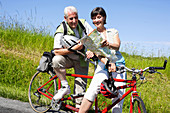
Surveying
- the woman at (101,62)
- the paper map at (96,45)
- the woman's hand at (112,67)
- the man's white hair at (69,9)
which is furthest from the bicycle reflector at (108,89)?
the man's white hair at (69,9)

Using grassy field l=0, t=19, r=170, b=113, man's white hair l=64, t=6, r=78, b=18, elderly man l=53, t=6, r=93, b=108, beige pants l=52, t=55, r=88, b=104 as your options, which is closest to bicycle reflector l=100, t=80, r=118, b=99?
elderly man l=53, t=6, r=93, b=108

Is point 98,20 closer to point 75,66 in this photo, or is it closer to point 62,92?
point 75,66

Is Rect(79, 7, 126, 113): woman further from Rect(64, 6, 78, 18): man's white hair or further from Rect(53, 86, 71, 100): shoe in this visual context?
Rect(53, 86, 71, 100): shoe

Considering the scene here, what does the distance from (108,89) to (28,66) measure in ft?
17.2

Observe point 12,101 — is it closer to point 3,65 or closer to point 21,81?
point 21,81

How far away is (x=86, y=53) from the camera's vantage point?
3.64 meters

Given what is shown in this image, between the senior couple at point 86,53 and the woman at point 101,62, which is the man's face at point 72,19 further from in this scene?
the woman at point 101,62

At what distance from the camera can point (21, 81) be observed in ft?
24.5

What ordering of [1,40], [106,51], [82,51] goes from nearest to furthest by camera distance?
[106,51] → [82,51] → [1,40]

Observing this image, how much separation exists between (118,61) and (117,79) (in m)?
0.29

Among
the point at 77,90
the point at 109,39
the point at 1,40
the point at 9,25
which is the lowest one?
the point at 77,90

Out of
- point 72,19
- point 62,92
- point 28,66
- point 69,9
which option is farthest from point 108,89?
point 28,66

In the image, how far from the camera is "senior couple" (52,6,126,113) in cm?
339

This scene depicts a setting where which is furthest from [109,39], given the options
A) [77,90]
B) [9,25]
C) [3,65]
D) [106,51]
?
[9,25]
